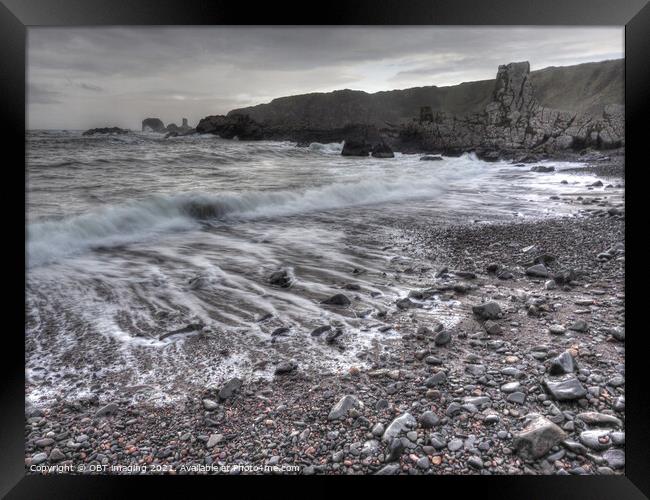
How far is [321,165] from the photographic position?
3.47m

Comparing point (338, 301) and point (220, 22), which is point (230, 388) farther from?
point (220, 22)

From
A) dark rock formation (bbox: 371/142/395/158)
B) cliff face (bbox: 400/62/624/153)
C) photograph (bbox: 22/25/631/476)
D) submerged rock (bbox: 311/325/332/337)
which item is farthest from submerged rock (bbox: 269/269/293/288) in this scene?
cliff face (bbox: 400/62/624/153)

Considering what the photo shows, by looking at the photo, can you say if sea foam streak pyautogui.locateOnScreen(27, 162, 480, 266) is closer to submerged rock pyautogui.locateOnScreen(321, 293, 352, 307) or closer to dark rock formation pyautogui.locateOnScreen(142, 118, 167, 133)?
dark rock formation pyautogui.locateOnScreen(142, 118, 167, 133)

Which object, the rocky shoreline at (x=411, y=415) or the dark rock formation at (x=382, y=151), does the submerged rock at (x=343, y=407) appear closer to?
the rocky shoreline at (x=411, y=415)

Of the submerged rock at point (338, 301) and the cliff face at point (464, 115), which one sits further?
the cliff face at point (464, 115)

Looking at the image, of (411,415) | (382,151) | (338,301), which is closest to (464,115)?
(382,151)

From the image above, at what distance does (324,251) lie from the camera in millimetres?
3184

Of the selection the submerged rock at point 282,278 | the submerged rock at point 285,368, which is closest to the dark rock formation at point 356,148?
the submerged rock at point 282,278

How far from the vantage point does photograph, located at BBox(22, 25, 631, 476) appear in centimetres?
180

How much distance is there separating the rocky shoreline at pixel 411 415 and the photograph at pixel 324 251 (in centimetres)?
1

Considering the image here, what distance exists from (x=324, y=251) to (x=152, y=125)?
1.49 m

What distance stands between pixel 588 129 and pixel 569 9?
142 cm

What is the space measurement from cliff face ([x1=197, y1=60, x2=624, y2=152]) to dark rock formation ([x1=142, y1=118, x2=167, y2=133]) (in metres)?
0.25

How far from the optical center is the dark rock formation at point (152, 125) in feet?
9.10
